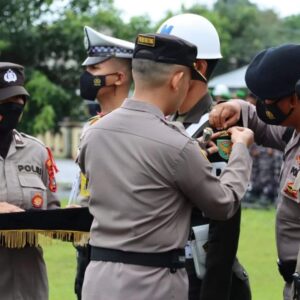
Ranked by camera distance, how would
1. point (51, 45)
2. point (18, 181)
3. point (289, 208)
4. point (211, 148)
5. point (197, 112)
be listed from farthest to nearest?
point (51, 45) < point (18, 181) < point (197, 112) < point (289, 208) < point (211, 148)

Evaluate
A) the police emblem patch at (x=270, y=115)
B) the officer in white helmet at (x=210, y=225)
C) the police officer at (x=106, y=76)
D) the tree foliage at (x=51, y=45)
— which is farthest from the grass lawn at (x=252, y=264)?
the tree foliage at (x=51, y=45)

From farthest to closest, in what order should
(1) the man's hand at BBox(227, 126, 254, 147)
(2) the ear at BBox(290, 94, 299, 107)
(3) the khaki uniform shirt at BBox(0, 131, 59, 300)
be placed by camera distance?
(3) the khaki uniform shirt at BBox(0, 131, 59, 300) < (2) the ear at BBox(290, 94, 299, 107) < (1) the man's hand at BBox(227, 126, 254, 147)

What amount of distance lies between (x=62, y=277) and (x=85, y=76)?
13.6ft

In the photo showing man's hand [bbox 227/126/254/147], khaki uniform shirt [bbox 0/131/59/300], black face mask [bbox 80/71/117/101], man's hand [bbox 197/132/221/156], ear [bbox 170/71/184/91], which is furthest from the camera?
black face mask [bbox 80/71/117/101]

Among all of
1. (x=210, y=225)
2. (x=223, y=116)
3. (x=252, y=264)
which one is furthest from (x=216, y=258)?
(x=252, y=264)

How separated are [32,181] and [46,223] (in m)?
0.45

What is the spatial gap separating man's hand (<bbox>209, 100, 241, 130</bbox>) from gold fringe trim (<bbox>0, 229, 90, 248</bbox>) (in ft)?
2.94

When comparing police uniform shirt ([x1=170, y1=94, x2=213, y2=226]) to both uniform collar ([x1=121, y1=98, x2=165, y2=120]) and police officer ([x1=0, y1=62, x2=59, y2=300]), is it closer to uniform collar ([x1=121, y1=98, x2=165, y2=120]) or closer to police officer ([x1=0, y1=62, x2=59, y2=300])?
uniform collar ([x1=121, y1=98, x2=165, y2=120])

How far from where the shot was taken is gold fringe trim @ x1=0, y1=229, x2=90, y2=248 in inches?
176

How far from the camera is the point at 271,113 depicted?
418 cm

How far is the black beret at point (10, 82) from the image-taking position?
478cm

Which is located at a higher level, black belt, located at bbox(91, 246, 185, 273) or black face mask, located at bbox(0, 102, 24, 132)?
black face mask, located at bbox(0, 102, 24, 132)

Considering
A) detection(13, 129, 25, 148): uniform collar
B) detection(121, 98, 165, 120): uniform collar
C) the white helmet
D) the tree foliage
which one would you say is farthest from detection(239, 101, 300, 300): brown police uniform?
the tree foliage

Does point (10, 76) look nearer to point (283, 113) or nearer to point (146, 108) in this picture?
point (146, 108)
